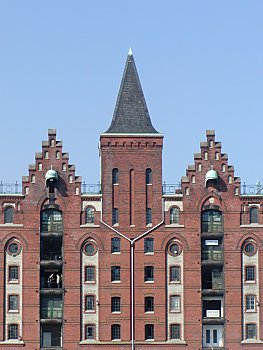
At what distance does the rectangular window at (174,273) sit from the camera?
115500mm

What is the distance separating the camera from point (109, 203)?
116 m

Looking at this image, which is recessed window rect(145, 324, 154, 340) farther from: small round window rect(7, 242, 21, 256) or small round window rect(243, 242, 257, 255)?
small round window rect(7, 242, 21, 256)

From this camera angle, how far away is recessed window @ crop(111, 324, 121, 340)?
114 meters

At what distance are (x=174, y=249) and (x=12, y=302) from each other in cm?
1644

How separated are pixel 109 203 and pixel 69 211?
3978 mm

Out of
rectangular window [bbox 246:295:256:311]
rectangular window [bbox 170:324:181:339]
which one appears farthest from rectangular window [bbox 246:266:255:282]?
rectangular window [bbox 170:324:181:339]

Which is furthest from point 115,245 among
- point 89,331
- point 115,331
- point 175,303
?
point 89,331

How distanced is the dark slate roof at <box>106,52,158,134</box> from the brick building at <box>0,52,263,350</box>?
22 centimetres

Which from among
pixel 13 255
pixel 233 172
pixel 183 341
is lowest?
pixel 183 341

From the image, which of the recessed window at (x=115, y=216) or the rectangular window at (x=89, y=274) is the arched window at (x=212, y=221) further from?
the rectangular window at (x=89, y=274)

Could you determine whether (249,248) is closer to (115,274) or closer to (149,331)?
(149,331)

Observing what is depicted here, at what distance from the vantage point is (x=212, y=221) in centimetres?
11694

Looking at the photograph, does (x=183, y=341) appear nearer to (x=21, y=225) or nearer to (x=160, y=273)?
(x=160, y=273)

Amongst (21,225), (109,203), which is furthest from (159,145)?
(21,225)
